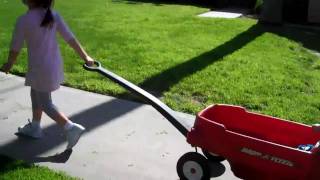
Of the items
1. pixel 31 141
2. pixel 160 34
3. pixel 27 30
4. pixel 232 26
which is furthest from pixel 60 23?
pixel 232 26

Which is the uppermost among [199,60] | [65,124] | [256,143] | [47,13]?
[47,13]

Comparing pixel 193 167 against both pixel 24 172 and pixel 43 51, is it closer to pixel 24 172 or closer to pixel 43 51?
pixel 24 172

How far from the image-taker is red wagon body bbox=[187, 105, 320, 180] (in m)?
3.21

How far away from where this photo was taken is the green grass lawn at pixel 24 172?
3811 millimetres

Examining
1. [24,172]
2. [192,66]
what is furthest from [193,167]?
[192,66]

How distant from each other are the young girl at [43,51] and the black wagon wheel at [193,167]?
1021mm

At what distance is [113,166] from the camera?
4.09 metres

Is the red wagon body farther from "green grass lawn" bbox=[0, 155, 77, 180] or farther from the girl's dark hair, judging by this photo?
the girl's dark hair

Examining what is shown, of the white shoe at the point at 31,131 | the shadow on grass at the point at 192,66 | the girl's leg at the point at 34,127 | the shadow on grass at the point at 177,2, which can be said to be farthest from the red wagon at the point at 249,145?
the shadow on grass at the point at 177,2

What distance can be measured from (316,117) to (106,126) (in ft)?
6.73

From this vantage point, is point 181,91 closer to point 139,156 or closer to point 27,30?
point 139,156

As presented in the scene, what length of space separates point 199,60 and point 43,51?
350cm

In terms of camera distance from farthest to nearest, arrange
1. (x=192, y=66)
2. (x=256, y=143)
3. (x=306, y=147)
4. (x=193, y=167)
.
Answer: (x=192, y=66)
(x=193, y=167)
(x=306, y=147)
(x=256, y=143)

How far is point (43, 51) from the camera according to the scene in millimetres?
4082
